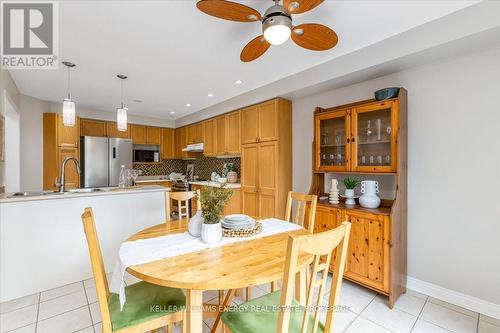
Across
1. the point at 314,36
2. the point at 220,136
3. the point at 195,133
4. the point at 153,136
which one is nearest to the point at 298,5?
the point at 314,36

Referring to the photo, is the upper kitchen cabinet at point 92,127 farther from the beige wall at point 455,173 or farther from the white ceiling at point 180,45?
the beige wall at point 455,173

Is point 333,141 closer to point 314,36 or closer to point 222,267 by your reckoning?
point 314,36

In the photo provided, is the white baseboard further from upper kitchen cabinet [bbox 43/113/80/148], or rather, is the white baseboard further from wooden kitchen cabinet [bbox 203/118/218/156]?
upper kitchen cabinet [bbox 43/113/80/148]

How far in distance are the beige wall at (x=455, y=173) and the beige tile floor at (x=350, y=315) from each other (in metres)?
0.27

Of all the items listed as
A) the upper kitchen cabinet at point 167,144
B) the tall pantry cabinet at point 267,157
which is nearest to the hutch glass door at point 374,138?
the tall pantry cabinet at point 267,157

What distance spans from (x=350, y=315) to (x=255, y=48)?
7.83 ft

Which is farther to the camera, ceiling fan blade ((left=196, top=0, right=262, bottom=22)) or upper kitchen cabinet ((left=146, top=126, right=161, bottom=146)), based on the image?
upper kitchen cabinet ((left=146, top=126, right=161, bottom=146))

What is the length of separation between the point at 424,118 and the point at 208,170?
4323 millimetres

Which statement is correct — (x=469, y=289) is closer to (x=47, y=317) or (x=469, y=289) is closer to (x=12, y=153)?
(x=47, y=317)

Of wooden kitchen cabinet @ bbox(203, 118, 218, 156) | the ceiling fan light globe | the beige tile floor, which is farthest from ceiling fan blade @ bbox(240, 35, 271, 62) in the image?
wooden kitchen cabinet @ bbox(203, 118, 218, 156)

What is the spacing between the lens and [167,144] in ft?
20.1

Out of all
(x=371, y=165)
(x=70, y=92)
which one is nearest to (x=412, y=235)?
(x=371, y=165)

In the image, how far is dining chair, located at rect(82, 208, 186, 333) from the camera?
114 cm

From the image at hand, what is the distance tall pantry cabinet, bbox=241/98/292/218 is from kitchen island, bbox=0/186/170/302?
1.79m
